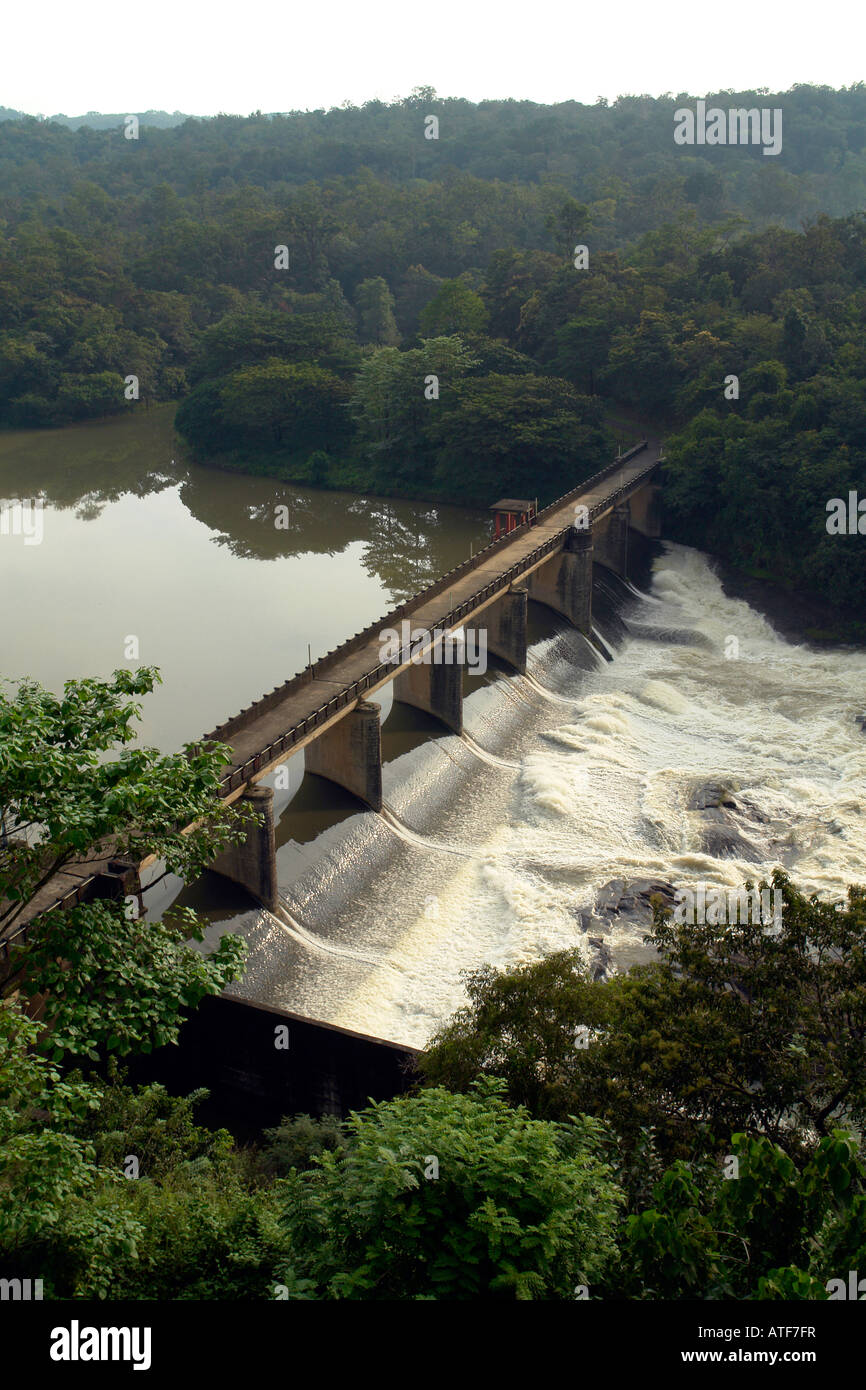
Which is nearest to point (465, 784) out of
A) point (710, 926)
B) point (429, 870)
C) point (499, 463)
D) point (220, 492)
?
point (429, 870)

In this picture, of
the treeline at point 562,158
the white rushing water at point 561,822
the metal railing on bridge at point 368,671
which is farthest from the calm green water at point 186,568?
the treeline at point 562,158

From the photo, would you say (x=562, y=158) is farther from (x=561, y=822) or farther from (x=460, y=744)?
(x=561, y=822)

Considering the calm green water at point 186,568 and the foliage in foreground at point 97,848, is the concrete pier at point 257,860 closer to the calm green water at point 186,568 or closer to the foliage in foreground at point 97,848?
the foliage in foreground at point 97,848

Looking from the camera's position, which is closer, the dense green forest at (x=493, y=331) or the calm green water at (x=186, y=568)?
the calm green water at (x=186, y=568)

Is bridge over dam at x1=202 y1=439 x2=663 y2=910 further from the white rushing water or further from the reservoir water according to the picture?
the white rushing water

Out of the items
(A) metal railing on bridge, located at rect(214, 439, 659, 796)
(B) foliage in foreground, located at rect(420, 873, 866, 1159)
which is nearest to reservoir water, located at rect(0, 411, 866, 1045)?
(A) metal railing on bridge, located at rect(214, 439, 659, 796)
